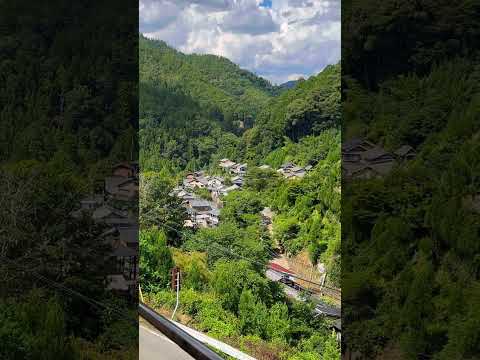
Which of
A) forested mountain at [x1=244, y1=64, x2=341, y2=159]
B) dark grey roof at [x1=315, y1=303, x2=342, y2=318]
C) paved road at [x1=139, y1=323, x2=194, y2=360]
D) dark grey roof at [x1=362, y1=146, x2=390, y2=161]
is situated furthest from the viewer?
forested mountain at [x1=244, y1=64, x2=341, y2=159]

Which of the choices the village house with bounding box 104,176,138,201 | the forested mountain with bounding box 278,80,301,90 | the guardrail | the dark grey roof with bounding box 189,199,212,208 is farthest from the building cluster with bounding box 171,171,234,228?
the guardrail

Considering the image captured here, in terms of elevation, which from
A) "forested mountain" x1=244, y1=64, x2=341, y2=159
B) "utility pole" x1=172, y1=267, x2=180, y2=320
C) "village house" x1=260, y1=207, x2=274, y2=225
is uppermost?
"forested mountain" x1=244, y1=64, x2=341, y2=159

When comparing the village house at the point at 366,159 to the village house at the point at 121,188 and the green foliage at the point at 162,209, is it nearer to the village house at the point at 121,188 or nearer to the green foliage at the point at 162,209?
the village house at the point at 121,188

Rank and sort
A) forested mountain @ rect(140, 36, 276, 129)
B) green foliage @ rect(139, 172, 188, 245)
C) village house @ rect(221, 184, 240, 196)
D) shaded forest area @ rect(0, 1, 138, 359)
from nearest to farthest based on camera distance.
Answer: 1. shaded forest area @ rect(0, 1, 138, 359)
2. village house @ rect(221, 184, 240, 196)
3. green foliage @ rect(139, 172, 188, 245)
4. forested mountain @ rect(140, 36, 276, 129)

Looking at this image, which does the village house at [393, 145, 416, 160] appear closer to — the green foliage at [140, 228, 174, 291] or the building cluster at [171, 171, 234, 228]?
the building cluster at [171, 171, 234, 228]

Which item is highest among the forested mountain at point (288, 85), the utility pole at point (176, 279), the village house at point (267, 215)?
the forested mountain at point (288, 85)

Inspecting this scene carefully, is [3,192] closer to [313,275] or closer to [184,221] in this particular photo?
[184,221]

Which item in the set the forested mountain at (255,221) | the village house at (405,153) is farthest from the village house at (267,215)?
the village house at (405,153)

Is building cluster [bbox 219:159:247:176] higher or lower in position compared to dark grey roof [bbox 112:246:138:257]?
higher
